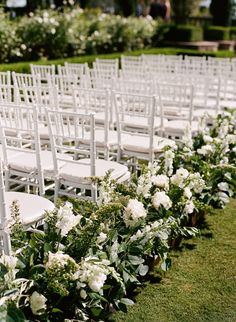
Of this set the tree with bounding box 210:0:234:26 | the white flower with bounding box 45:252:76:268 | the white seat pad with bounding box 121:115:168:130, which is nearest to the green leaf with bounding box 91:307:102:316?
the white flower with bounding box 45:252:76:268

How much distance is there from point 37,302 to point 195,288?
154cm

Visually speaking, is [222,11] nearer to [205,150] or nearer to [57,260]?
[205,150]

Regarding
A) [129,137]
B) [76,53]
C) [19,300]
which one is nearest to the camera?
[19,300]

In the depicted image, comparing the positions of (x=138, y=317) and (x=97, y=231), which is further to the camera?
(x=138, y=317)

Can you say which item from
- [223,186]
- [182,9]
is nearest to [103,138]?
[223,186]

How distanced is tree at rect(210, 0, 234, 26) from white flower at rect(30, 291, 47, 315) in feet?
93.0

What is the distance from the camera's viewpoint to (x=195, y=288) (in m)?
3.72

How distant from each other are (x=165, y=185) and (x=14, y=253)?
1.42 metres

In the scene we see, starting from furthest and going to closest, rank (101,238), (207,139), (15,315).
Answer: (207,139) < (101,238) < (15,315)

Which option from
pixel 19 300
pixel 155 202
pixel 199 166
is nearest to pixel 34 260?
pixel 19 300

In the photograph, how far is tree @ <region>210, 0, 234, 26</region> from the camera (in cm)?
2858

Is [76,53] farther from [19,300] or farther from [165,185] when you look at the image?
[19,300]

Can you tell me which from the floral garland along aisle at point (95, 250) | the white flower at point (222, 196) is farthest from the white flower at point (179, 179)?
the white flower at point (222, 196)

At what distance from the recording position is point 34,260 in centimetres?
294
